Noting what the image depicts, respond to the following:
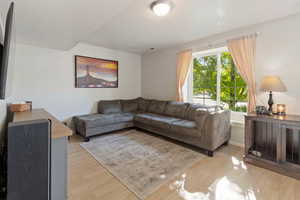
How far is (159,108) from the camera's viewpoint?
3969mm

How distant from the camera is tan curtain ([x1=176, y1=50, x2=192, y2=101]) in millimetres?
3645

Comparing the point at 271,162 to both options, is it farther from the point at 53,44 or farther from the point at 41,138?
the point at 53,44

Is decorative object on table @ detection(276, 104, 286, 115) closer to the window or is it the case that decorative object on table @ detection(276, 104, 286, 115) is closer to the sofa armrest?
the window

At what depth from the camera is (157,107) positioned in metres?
4.04

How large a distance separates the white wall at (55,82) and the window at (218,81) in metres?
2.47

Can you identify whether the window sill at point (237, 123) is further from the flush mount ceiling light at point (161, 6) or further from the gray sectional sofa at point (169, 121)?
the flush mount ceiling light at point (161, 6)

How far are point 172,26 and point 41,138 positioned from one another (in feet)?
9.01

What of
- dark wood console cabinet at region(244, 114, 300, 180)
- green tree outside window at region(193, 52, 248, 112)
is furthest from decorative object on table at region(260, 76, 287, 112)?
green tree outside window at region(193, 52, 248, 112)

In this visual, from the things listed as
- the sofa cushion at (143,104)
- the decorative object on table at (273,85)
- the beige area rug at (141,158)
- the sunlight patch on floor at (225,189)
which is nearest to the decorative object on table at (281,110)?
the decorative object on table at (273,85)

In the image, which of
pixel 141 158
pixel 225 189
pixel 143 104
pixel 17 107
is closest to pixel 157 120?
pixel 141 158

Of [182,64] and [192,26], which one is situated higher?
[192,26]

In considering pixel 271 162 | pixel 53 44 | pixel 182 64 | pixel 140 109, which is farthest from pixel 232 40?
pixel 53 44

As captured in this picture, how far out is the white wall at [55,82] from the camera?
2920 millimetres

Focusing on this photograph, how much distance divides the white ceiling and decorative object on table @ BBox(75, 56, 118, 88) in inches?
28.5
